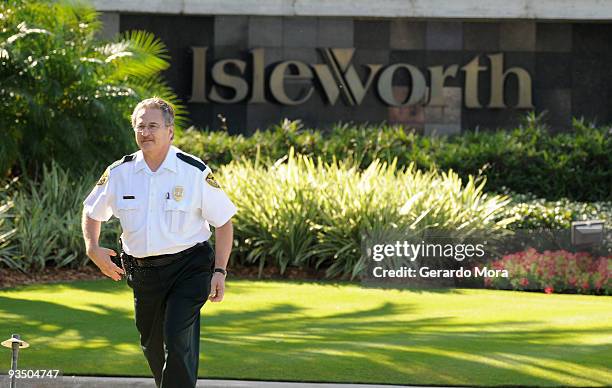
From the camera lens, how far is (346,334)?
10.8 meters

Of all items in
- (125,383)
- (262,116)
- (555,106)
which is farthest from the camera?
(555,106)

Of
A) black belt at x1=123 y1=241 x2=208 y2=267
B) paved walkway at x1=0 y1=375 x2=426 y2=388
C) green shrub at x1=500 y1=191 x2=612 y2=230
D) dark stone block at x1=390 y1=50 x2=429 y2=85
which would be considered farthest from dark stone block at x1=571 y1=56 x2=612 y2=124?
black belt at x1=123 y1=241 x2=208 y2=267

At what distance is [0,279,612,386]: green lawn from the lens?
884 centimetres

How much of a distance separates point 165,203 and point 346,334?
420 cm

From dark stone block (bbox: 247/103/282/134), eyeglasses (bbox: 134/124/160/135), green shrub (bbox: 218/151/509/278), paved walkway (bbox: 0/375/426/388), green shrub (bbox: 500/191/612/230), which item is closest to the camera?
eyeglasses (bbox: 134/124/160/135)

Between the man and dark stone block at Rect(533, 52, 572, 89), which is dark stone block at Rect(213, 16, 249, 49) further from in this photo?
the man

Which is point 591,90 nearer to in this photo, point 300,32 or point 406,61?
point 406,61

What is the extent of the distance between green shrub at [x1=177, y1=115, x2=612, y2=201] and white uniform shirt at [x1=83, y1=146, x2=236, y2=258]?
11.9m

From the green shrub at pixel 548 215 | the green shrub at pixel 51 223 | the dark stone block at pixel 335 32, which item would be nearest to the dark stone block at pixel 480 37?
the dark stone block at pixel 335 32

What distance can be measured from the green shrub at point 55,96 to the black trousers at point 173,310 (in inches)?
390

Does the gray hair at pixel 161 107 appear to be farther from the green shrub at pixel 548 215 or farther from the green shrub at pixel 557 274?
the green shrub at pixel 548 215

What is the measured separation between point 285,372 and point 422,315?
141 inches

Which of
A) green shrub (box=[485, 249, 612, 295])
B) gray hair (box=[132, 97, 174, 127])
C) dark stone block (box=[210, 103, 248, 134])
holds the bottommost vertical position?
green shrub (box=[485, 249, 612, 295])

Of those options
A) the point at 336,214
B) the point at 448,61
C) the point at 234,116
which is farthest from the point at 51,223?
the point at 448,61
